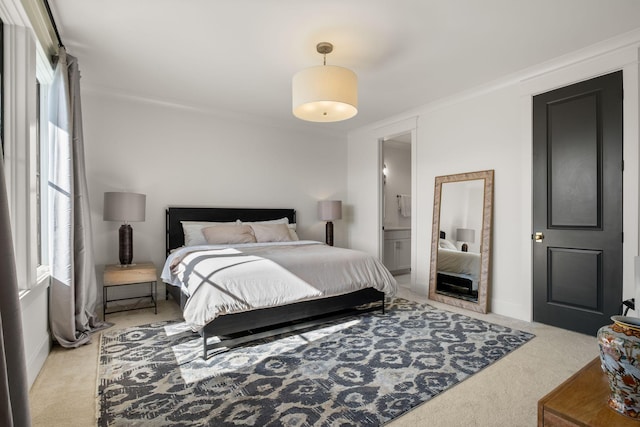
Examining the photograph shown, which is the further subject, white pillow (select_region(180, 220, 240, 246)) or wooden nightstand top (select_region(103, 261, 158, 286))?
white pillow (select_region(180, 220, 240, 246))

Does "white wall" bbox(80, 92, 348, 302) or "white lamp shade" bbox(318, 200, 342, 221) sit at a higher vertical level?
"white wall" bbox(80, 92, 348, 302)

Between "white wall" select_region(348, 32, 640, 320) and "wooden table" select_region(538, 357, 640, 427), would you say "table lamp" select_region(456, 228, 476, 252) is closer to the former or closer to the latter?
"white wall" select_region(348, 32, 640, 320)

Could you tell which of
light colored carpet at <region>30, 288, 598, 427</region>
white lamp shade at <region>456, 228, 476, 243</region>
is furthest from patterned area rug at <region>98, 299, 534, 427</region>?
white lamp shade at <region>456, 228, 476, 243</region>

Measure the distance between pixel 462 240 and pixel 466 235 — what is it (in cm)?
8

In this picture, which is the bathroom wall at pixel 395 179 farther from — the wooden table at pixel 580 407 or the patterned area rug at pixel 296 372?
the wooden table at pixel 580 407

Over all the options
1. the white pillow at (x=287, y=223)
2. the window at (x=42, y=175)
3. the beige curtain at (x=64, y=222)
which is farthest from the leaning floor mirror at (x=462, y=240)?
the window at (x=42, y=175)

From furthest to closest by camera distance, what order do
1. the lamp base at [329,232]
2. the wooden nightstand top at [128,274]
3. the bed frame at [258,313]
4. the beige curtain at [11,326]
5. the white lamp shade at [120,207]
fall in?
1. the lamp base at [329,232]
2. the white lamp shade at [120,207]
3. the wooden nightstand top at [128,274]
4. the bed frame at [258,313]
5. the beige curtain at [11,326]

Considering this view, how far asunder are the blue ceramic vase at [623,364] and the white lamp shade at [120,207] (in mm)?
3975

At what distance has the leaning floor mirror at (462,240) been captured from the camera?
3848 mm

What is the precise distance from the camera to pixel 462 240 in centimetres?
412

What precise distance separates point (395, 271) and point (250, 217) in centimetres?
282

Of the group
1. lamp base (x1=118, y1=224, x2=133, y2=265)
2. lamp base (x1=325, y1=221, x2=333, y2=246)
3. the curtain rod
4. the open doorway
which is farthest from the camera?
the open doorway

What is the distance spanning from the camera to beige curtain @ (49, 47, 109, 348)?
2.71m

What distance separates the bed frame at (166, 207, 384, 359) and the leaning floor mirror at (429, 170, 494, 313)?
101cm
